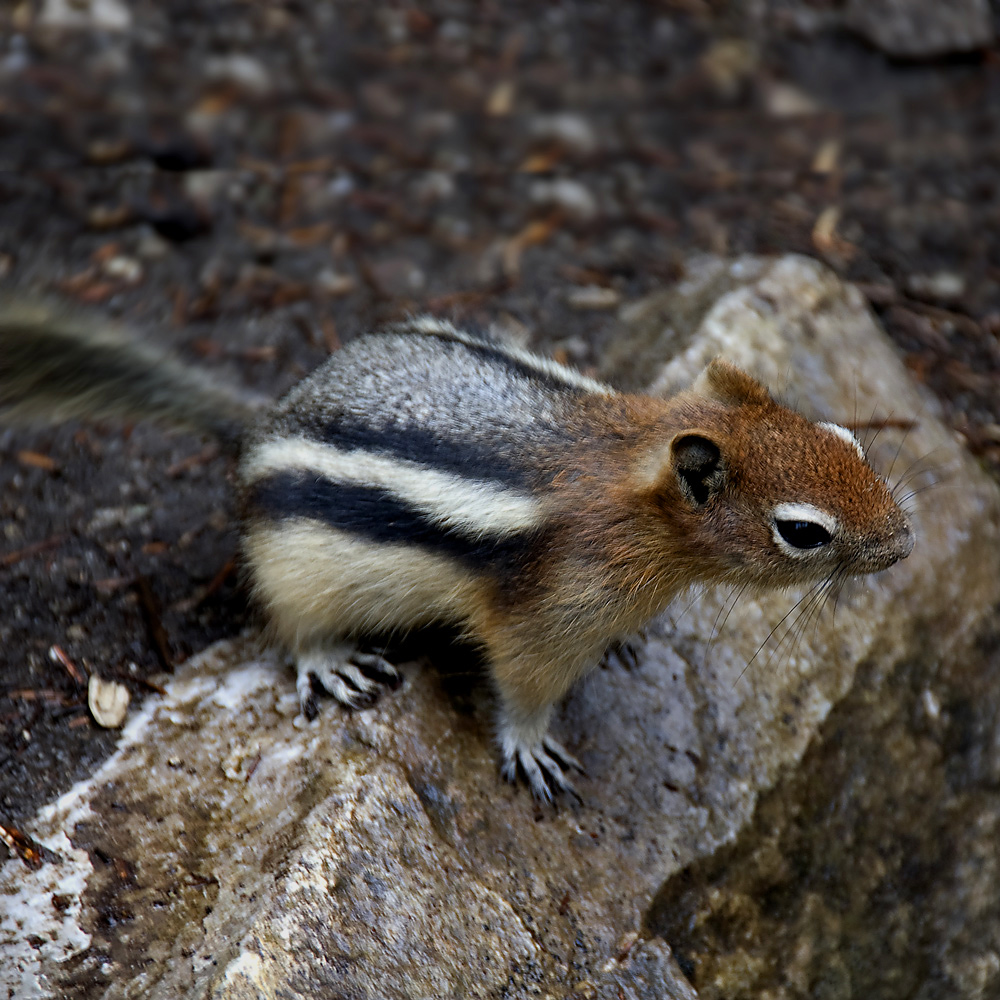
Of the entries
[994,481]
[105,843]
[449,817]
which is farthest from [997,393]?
[105,843]

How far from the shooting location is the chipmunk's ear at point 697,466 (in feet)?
11.5

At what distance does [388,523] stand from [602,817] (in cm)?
127

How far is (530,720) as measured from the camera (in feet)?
12.8

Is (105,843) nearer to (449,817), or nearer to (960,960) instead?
(449,817)

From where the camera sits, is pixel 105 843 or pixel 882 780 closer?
pixel 105 843

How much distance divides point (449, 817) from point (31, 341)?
89.8 inches

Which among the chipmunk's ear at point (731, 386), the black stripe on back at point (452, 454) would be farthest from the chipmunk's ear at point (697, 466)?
the black stripe on back at point (452, 454)

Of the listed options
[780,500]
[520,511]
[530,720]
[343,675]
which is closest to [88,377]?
[343,675]

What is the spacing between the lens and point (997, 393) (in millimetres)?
6047

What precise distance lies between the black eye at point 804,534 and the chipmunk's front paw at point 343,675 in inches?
55.8

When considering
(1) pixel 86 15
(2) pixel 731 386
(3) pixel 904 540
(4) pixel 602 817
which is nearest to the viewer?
(3) pixel 904 540

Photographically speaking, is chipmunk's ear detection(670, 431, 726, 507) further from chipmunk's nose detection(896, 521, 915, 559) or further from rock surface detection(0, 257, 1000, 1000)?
rock surface detection(0, 257, 1000, 1000)

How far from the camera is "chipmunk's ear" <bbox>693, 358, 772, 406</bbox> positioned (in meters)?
3.79

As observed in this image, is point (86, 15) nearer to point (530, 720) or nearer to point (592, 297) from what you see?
point (592, 297)
